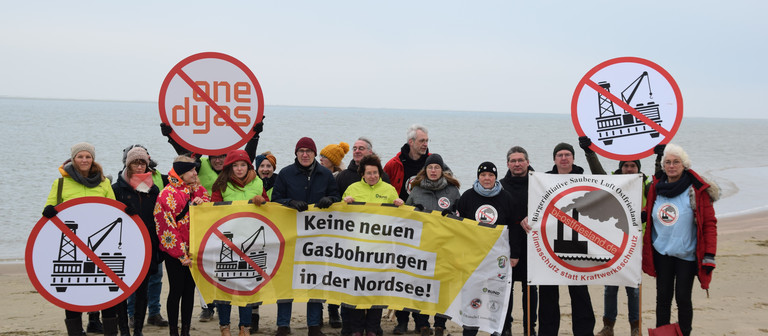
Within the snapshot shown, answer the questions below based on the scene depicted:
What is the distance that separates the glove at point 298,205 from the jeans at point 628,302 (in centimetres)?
342

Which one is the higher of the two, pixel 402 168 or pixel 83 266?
pixel 402 168

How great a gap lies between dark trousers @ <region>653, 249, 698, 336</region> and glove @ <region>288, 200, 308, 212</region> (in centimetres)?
331

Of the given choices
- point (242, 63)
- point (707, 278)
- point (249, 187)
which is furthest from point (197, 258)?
point (707, 278)

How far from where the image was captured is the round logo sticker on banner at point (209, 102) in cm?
721

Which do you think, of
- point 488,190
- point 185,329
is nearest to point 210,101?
point 185,329

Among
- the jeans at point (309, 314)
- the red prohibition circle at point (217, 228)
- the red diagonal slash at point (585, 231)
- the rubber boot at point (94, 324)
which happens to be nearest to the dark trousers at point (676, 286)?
the red diagonal slash at point (585, 231)

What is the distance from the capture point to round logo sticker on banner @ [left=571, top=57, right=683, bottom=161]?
696 cm

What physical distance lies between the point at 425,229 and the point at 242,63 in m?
2.54

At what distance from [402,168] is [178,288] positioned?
9.01 feet

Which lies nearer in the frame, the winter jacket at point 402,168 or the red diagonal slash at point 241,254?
the red diagonal slash at point 241,254

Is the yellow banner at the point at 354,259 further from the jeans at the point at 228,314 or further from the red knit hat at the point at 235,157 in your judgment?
the red knit hat at the point at 235,157

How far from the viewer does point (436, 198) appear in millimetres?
7141

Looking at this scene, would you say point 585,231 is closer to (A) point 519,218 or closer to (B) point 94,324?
(A) point 519,218

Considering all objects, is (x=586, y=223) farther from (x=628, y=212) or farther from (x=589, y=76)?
(x=589, y=76)
